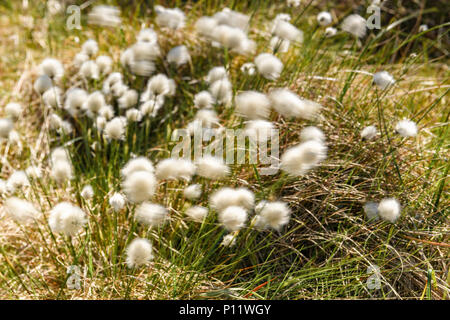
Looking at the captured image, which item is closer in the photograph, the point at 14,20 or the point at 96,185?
the point at 96,185

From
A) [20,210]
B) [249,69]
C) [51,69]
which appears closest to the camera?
[20,210]

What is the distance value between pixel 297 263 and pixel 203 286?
1.09 ft

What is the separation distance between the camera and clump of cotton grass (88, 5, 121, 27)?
2.37 meters

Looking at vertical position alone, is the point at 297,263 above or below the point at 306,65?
below

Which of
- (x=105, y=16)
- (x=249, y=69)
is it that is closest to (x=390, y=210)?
(x=249, y=69)

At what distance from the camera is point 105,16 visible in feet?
8.13

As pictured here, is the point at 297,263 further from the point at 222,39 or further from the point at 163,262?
the point at 222,39

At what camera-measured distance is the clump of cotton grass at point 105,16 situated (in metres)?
2.37

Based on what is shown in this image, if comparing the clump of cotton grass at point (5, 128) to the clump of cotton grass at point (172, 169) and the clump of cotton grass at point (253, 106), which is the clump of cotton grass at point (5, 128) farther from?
the clump of cotton grass at point (253, 106)

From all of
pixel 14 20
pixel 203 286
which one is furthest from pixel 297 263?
pixel 14 20

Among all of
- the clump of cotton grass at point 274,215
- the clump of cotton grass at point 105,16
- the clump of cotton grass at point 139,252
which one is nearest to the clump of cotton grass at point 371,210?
the clump of cotton grass at point 274,215

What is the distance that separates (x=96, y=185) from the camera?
61.0 inches

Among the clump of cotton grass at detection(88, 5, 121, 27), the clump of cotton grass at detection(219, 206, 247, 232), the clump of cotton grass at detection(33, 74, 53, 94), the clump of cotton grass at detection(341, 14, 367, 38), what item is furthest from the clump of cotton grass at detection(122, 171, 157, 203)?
the clump of cotton grass at detection(88, 5, 121, 27)

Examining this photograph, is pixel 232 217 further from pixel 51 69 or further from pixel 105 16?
pixel 105 16
